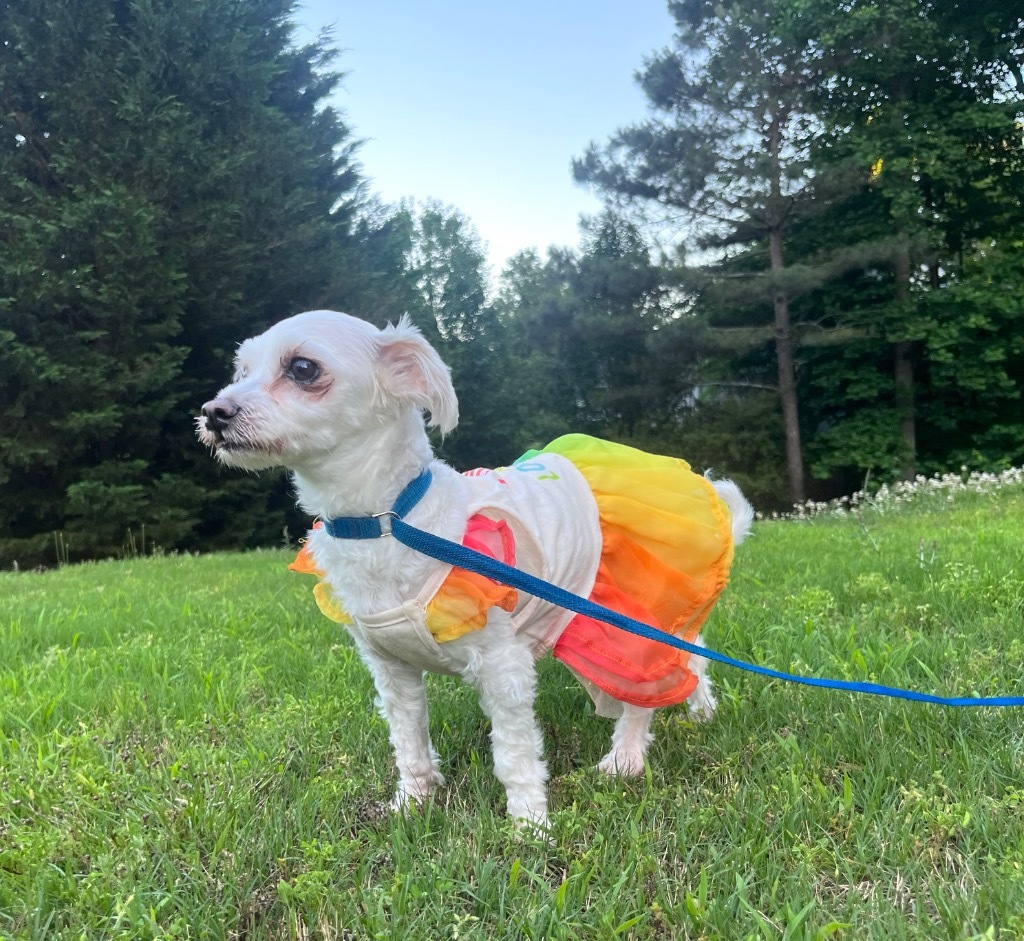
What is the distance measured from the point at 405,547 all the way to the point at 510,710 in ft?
2.10

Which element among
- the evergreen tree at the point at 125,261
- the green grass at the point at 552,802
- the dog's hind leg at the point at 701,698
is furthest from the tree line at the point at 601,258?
the dog's hind leg at the point at 701,698

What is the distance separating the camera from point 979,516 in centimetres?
753

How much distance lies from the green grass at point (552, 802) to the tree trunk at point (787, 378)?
16.8m

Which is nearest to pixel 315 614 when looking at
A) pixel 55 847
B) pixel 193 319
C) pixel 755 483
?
pixel 55 847

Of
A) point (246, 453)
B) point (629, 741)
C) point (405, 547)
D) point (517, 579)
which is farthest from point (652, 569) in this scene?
point (246, 453)

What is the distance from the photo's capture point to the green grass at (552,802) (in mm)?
1889

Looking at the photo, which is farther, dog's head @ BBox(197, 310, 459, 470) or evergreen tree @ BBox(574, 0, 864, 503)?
evergreen tree @ BBox(574, 0, 864, 503)

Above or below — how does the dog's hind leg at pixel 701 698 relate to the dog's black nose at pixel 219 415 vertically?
below

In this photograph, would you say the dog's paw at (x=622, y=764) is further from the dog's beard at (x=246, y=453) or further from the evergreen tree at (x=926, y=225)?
the evergreen tree at (x=926, y=225)

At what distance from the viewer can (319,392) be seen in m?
2.31

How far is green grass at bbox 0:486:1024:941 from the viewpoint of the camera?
1889mm

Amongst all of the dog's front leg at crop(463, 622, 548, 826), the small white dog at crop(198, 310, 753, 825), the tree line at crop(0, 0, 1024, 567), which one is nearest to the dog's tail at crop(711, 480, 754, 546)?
the small white dog at crop(198, 310, 753, 825)

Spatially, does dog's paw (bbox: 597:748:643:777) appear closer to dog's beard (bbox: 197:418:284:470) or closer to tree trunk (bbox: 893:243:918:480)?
dog's beard (bbox: 197:418:284:470)

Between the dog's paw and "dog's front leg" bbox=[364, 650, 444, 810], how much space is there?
618 mm
